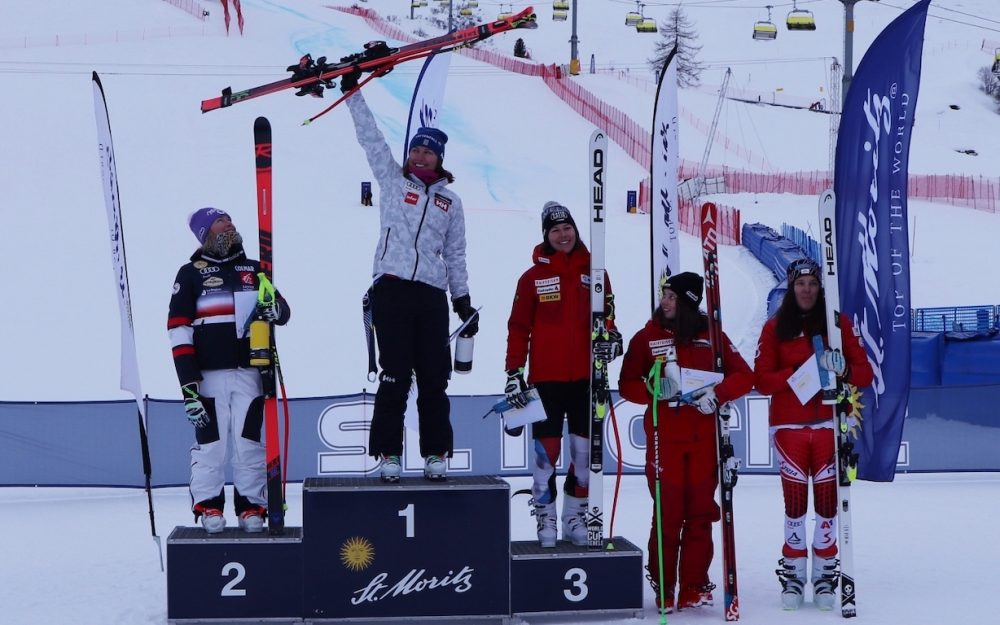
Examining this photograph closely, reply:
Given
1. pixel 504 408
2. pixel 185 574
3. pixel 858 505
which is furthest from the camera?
pixel 858 505

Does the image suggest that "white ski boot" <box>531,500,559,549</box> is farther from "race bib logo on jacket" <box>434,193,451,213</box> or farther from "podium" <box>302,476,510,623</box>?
"race bib logo on jacket" <box>434,193,451,213</box>

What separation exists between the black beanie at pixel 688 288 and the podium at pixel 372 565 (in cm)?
138

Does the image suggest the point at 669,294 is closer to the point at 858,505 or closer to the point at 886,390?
the point at 886,390

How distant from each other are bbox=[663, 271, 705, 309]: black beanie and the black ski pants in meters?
1.19

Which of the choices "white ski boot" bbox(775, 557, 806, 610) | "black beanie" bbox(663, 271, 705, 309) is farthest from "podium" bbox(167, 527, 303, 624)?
"white ski boot" bbox(775, 557, 806, 610)

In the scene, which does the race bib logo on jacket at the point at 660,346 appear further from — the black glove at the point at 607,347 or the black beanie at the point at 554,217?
the black beanie at the point at 554,217

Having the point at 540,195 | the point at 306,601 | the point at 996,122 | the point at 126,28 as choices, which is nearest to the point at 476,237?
the point at 540,195

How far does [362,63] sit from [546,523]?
2504mm

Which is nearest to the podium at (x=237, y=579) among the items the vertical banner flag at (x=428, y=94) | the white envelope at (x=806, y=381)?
the white envelope at (x=806, y=381)

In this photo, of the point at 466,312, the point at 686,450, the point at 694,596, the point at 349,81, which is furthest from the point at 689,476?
the point at 349,81

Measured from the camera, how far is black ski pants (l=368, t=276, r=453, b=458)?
6102 millimetres

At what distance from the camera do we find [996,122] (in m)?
56.4

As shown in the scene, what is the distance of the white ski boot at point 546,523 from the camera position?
20.5 ft

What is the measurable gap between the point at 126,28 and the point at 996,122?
125ft
